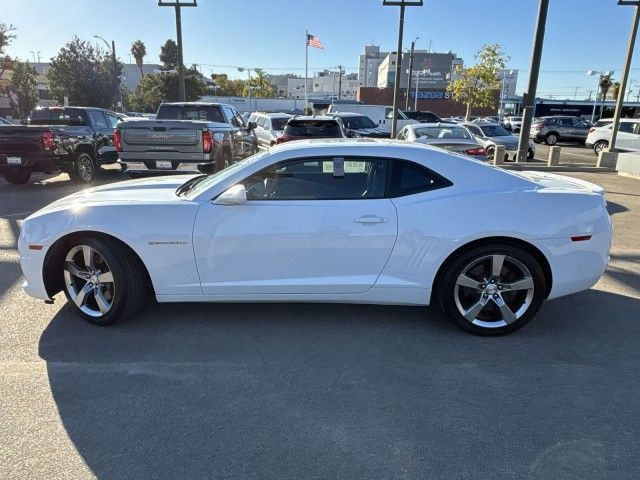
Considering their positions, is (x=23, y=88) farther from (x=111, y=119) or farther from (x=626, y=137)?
(x=626, y=137)

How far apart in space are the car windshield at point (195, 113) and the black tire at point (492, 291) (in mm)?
9807

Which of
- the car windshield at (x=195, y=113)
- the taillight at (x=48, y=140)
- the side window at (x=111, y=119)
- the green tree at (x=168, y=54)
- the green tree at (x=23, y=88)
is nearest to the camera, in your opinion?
the taillight at (x=48, y=140)

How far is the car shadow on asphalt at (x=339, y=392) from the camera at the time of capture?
2.43 meters

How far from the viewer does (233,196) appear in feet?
11.8

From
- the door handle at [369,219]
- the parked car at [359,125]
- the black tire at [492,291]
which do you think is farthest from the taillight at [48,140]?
the parked car at [359,125]

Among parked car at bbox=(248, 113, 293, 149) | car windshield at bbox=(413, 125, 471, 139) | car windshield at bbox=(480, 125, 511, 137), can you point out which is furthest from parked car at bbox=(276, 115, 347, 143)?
car windshield at bbox=(480, 125, 511, 137)

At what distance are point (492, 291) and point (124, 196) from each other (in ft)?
10.1

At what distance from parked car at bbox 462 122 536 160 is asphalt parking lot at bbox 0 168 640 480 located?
Result: 1349cm

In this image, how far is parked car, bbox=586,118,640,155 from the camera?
62.3ft

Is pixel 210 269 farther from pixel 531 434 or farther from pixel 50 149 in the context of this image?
pixel 50 149

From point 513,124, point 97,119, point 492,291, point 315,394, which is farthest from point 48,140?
point 513,124

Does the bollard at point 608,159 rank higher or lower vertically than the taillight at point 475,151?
lower

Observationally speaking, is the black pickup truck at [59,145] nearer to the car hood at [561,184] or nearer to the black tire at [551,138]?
the car hood at [561,184]

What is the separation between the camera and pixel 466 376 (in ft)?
10.5
